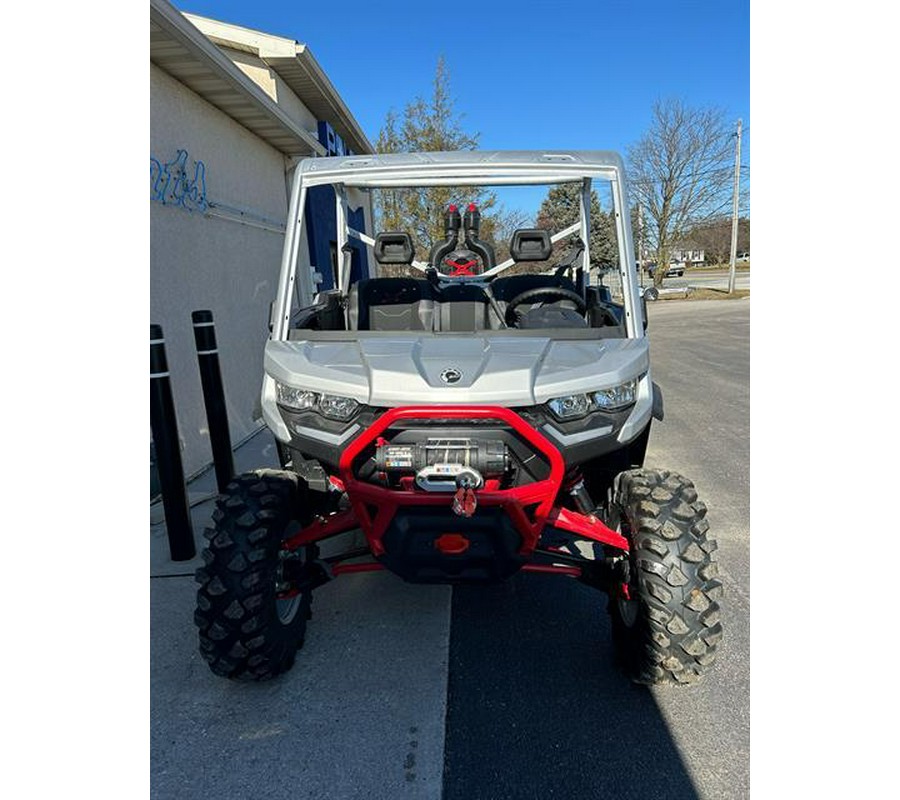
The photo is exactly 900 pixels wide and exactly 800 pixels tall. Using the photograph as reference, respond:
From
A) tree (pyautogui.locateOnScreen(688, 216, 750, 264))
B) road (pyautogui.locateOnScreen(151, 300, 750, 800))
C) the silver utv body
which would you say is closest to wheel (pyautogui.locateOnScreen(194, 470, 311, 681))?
road (pyautogui.locateOnScreen(151, 300, 750, 800))

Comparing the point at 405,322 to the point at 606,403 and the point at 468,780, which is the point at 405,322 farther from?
the point at 468,780

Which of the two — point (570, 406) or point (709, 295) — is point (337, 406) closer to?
point (570, 406)

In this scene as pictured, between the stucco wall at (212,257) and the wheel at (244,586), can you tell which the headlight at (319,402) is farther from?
the stucco wall at (212,257)

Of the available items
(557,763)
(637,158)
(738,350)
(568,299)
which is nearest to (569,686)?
(557,763)

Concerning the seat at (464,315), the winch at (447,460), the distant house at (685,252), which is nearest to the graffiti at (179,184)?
the seat at (464,315)

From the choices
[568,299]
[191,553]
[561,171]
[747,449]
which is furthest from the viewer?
[747,449]

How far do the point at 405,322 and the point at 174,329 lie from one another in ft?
9.47

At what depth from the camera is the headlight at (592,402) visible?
2279mm

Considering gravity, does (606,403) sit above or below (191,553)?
above

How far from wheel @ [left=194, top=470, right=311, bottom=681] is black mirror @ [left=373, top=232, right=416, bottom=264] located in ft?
4.34

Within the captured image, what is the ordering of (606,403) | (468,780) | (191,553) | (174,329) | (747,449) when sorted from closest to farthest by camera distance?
(468,780) → (606,403) → (191,553) → (174,329) → (747,449)

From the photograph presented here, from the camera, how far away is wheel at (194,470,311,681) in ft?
7.95

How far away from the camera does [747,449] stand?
5.84m

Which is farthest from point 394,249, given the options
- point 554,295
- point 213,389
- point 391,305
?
point 213,389
